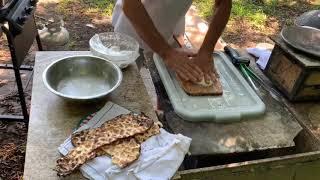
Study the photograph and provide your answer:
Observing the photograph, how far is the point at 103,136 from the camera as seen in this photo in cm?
152

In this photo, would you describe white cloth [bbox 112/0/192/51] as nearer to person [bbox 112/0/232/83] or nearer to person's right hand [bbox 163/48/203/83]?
person [bbox 112/0/232/83]

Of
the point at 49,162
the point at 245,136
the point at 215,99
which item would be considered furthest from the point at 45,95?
the point at 245,136

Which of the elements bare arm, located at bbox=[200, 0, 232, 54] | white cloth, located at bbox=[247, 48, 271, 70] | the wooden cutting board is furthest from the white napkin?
white cloth, located at bbox=[247, 48, 271, 70]

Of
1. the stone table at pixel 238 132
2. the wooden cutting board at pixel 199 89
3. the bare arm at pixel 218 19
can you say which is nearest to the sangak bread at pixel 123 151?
the stone table at pixel 238 132

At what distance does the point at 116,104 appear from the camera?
1758 mm

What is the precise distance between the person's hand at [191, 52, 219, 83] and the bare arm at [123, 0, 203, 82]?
0.04 metres

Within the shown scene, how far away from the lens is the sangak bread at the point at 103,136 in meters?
1.40

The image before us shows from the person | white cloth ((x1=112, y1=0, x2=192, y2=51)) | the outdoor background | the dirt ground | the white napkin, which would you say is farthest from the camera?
the outdoor background

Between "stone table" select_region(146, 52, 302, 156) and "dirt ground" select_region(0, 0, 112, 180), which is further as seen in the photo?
"dirt ground" select_region(0, 0, 112, 180)

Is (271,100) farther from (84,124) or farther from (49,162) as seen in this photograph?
(49,162)

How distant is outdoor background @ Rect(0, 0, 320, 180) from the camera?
3490 mm

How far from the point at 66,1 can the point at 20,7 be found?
2.53m

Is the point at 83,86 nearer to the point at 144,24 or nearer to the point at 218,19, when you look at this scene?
the point at 144,24

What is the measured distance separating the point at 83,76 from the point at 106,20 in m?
2.87
